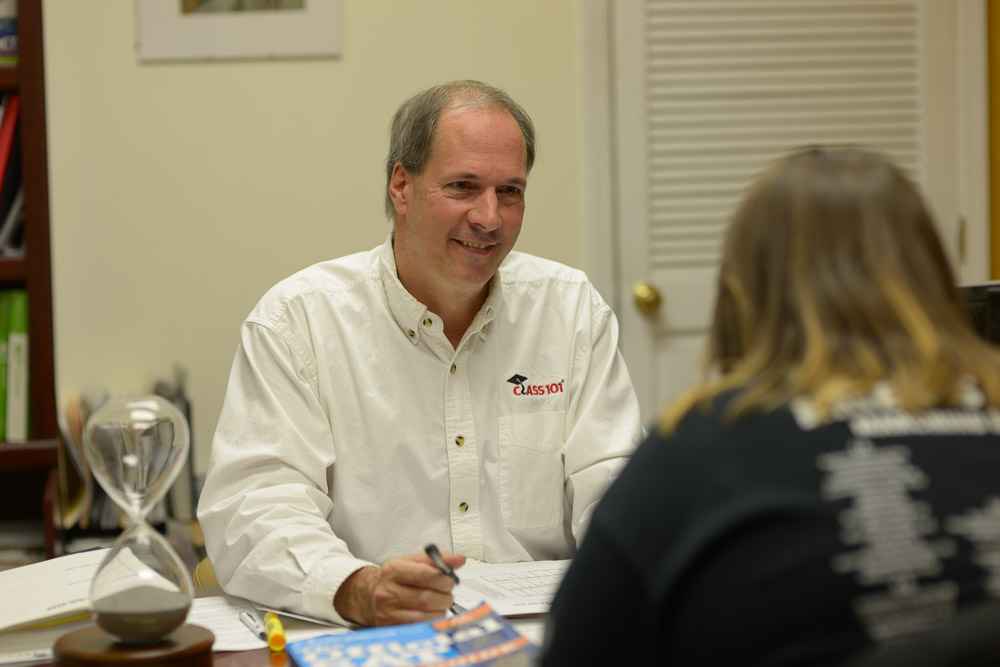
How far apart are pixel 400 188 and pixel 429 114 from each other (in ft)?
0.49

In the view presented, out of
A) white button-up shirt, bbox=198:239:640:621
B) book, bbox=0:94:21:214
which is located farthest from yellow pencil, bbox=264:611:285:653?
book, bbox=0:94:21:214

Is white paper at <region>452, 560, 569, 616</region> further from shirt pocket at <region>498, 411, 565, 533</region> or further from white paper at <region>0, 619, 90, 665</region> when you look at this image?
white paper at <region>0, 619, 90, 665</region>

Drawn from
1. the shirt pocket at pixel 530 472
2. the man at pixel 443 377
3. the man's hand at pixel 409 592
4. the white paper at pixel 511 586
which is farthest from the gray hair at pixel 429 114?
the man's hand at pixel 409 592

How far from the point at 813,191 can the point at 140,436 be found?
0.71m

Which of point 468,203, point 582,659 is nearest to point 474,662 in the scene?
point 582,659

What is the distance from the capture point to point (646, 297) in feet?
10.4

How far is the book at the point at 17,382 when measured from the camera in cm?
272

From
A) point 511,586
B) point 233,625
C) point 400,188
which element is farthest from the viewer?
point 400,188

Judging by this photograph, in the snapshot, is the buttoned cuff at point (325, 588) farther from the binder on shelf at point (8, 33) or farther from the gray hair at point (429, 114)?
the binder on shelf at point (8, 33)

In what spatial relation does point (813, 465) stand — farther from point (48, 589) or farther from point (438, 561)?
point (48, 589)

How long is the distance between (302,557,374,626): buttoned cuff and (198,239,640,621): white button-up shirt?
0.88 ft

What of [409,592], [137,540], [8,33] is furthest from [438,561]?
[8,33]

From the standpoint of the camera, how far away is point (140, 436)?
125 cm

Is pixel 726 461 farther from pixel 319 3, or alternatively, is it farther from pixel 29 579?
pixel 319 3
